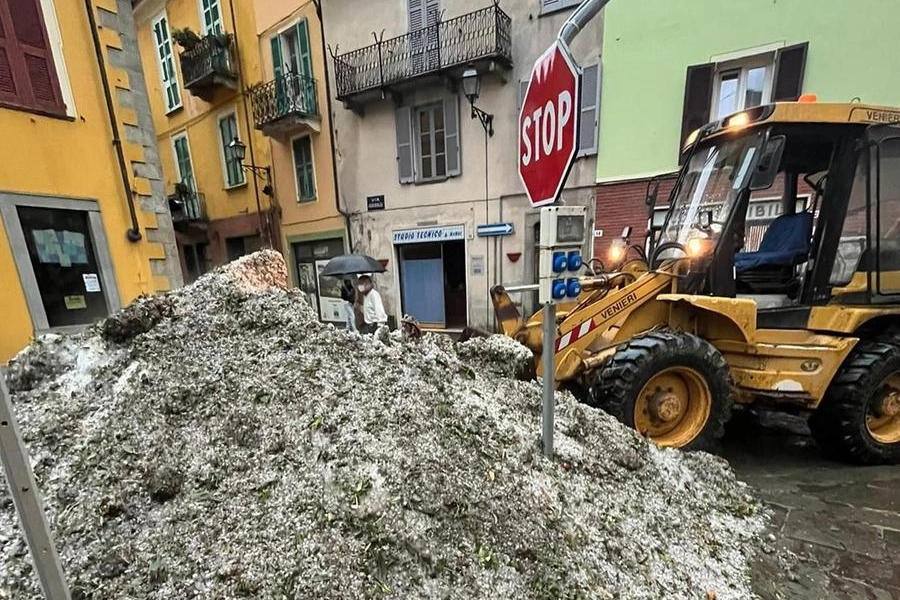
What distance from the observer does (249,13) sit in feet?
35.1

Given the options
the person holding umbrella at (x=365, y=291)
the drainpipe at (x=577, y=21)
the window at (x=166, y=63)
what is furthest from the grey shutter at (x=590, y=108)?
the window at (x=166, y=63)

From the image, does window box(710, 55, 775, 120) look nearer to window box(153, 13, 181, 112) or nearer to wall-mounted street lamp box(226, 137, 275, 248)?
wall-mounted street lamp box(226, 137, 275, 248)

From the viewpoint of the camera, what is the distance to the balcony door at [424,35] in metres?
8.44

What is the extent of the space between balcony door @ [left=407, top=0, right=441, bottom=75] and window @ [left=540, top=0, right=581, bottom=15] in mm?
2112

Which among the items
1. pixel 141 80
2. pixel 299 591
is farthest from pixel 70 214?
pixel 299 591

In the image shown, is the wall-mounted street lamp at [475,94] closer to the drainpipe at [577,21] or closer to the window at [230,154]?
the drainpipe at [577,21]

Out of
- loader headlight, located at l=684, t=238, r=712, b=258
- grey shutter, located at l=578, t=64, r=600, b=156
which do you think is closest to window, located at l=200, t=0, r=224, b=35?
grey shutter, located at l=578, t=64, r=600, b=156

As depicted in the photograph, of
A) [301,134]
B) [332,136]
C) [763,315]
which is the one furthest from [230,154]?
[763,315]

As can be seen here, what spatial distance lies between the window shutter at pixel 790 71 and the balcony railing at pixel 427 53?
4.30 m

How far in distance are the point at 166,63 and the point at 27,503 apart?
15.9 meters

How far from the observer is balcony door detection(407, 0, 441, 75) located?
27.7 ft

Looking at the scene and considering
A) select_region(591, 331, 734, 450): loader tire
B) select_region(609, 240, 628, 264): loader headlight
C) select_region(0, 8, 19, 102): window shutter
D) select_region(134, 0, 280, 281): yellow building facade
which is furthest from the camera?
select_region(134, 0, 280, 281): yellow building facade

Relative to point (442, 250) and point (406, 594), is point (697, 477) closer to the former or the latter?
point (406, 594)

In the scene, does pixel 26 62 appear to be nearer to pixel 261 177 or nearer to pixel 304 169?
pixel 304 169
